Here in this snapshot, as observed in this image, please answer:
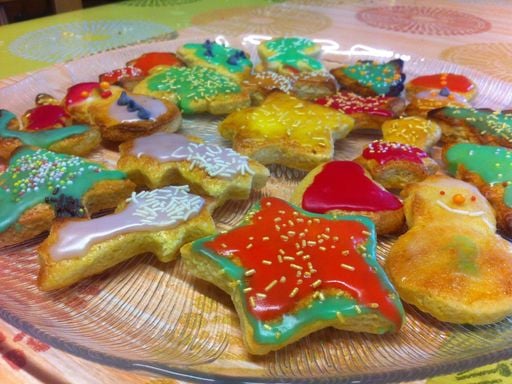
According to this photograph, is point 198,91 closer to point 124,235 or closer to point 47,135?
point 47,135

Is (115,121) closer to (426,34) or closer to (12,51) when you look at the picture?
(12,51)

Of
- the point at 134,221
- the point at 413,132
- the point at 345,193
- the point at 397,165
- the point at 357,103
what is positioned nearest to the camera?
the point at 134,221

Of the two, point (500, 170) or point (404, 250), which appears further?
point (500, 170)

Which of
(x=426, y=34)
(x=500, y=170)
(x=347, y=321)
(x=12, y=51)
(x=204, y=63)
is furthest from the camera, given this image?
(x=426, y=34)

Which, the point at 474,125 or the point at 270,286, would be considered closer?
the point at 270,286

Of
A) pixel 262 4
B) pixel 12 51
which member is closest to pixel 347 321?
pixel 12 51

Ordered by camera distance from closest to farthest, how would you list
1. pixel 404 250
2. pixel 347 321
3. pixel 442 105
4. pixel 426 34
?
pixel 347 321 → pixel 404 250 → pixel 442 105 → pixel 426 34

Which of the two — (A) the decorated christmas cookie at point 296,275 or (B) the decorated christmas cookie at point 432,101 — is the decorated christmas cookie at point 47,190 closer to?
(A) the decorated christmas cookie at point 296,275

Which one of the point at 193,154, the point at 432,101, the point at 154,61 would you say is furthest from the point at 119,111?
the point at 432,101
